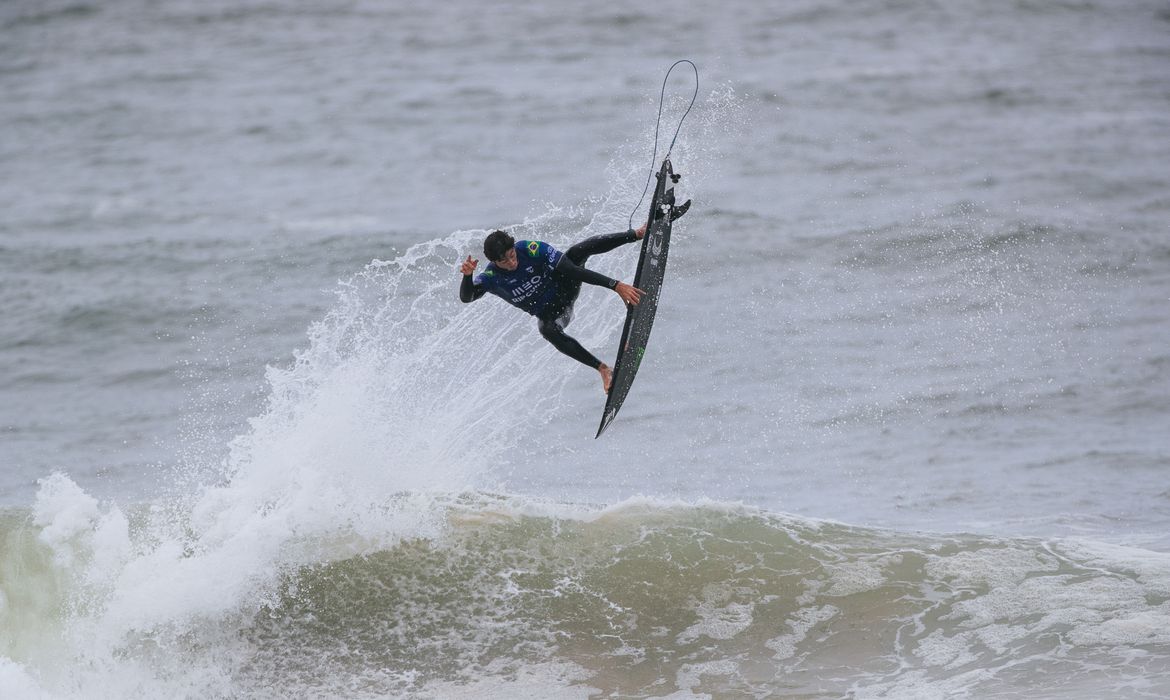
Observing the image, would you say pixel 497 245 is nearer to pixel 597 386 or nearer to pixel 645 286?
pixel 645 286

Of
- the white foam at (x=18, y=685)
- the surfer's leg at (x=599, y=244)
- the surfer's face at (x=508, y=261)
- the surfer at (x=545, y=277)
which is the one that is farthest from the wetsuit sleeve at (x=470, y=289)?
the white foam at (x=18, y=685)

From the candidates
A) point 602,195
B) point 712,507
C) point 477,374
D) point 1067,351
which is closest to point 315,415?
point 477,374

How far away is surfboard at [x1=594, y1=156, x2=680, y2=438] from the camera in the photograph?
29.8 feet

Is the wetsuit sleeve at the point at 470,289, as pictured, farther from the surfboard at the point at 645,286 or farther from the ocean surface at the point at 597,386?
the ocean surface at the point at 597,386

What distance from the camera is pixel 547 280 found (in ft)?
29.5

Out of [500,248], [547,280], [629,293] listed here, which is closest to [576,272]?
[547,280]

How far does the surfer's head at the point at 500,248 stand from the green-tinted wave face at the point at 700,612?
2.53 meters

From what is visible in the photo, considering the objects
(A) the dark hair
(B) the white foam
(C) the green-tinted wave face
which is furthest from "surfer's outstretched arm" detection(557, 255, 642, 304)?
(B) the white foam

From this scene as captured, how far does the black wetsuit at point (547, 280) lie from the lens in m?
8.81

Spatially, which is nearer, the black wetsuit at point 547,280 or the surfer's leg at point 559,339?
the black wetsuit at point 547,280

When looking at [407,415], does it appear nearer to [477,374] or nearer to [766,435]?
[477,374]

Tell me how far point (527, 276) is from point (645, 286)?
0.99 m

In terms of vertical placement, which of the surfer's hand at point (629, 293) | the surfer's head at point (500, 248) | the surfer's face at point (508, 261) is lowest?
the surfer's hand at point (629, 293)

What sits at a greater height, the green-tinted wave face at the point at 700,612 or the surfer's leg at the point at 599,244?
the surfer's leg at the point at 599,244
